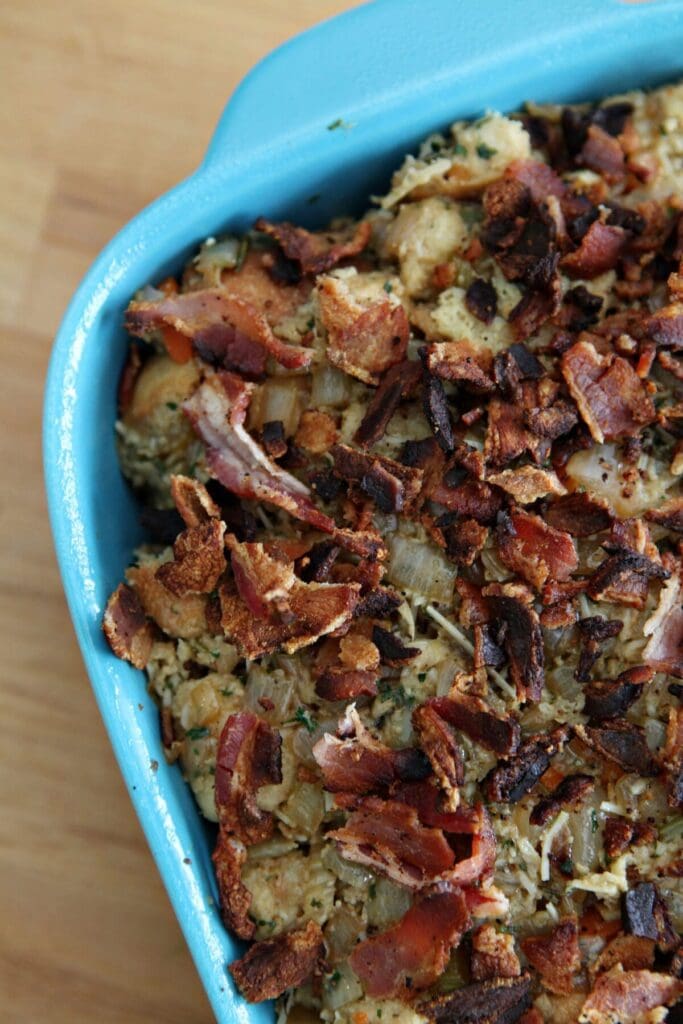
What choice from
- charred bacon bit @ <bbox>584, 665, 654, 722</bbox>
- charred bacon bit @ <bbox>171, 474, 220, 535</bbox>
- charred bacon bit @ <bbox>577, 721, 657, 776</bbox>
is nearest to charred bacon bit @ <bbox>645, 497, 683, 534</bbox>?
charred bacon bit @ <bbox>584, 665, 654, 722</bbox>

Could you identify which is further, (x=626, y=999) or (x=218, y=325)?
(x=218, y=325)

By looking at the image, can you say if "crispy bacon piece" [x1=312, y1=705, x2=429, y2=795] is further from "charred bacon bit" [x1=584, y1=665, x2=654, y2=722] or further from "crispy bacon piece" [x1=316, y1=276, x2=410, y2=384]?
"crispy bacon piece" [x1=316, y1=276, x2=410, y2=384]

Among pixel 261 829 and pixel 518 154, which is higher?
pixel 518 154

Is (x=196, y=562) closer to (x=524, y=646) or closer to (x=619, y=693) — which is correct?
(x=524, y=646)

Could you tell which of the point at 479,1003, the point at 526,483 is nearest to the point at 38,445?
the point at 526,483

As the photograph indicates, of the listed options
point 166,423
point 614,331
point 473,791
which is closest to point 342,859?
point 473,791

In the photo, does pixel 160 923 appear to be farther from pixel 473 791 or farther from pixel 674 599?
pixel 674 599
